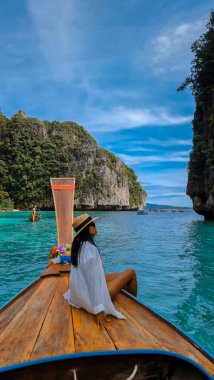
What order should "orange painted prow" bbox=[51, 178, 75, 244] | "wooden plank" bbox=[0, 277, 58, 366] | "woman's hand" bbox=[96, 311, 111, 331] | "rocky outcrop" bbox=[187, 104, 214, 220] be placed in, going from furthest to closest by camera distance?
"rocky outcrop" bbox=[187, 104, 214, 220] < "orange painted prow" bbox=[51, 178, 75, 244] < "woman's hand" bbox=[96, 311, 111, 331] < "wooden plank" bbox=[0, 277, 58, 366]

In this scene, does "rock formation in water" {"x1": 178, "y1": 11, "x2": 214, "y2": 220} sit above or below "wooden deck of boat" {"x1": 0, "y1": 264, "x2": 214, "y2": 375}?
above

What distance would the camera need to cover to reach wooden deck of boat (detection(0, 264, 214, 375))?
2.60 metres

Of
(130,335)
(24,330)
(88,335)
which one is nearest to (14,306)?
(24,330)

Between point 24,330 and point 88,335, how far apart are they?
26.5 inches

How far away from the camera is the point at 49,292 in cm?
454

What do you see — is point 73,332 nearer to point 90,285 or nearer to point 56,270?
point 90,285

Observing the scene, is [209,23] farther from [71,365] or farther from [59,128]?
[59,128]

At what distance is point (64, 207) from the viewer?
30.0ft

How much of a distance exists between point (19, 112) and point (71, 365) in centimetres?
11660

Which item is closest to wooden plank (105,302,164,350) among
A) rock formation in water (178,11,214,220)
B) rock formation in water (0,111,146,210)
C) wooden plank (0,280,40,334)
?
wooden plank (0,280,40,334)

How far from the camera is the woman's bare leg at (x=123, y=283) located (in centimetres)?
416

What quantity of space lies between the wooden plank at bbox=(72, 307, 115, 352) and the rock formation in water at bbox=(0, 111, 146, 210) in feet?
278

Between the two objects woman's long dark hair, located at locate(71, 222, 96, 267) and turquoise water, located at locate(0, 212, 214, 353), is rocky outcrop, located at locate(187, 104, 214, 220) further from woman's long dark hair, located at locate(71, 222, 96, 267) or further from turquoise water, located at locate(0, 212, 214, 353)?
woman's long dark hair, located at locate(71, 222, 96, 267)

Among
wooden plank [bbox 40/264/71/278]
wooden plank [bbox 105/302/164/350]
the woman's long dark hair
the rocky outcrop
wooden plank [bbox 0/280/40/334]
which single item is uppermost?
the rocky outcrop
